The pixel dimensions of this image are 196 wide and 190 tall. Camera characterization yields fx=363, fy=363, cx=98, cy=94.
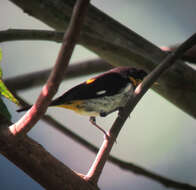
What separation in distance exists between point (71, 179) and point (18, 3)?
3.66 feet

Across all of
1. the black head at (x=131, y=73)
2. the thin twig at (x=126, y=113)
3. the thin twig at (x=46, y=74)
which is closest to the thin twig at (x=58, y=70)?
the thin twig at (x=126, y=113)

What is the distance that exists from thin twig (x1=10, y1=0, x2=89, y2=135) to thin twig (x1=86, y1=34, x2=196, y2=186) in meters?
0.41

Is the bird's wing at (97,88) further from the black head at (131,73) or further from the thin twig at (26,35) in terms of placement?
the thin twig at (26,35)

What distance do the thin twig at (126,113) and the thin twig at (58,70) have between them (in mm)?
412

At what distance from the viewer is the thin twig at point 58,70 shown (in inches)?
43.6

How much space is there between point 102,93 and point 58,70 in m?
1.23

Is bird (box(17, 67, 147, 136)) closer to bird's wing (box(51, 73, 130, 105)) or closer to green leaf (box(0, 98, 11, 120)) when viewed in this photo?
bird's wing (box(51, 73, 130, 105))

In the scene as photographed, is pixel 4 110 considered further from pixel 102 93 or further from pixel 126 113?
pixel 102 93

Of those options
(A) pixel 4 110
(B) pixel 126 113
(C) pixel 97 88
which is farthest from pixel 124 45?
(A) pixel 4 110

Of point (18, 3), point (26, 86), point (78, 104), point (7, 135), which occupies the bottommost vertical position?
point (26, 86)

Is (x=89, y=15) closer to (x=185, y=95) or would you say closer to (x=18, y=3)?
(x=18, y=3)

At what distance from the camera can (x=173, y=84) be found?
233 cm

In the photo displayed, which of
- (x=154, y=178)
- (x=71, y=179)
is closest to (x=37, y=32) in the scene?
(x=71, y=179)

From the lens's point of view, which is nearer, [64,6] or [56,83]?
[56,83]
